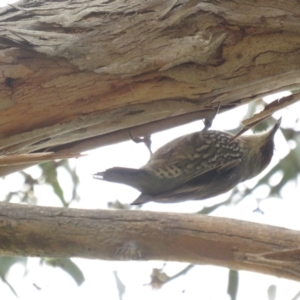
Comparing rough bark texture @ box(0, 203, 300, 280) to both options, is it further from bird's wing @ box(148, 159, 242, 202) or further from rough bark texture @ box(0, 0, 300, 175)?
bird's wing @ box(148, 159, 242, 202)

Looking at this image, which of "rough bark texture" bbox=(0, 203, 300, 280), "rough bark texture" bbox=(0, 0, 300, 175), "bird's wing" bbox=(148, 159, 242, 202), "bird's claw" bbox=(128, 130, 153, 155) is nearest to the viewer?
"rough bark texture" bbox=(0, 203, 300, 280)

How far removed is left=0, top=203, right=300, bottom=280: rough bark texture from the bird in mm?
664

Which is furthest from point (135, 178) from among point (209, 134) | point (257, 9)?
point (257, 9)

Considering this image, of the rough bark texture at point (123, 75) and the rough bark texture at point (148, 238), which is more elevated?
the rough bark texture at point (123, 75)

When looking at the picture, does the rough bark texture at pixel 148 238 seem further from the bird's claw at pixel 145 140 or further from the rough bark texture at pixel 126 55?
the bird's claw at pixel 145 140

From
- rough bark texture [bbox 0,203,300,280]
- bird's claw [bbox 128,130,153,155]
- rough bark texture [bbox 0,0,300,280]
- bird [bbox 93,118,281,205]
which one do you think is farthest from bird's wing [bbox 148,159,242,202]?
rough bark texture [bbox 0,203,300,280]

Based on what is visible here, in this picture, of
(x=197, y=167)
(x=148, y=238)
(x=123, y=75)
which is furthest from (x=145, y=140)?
(x=148, y=238)

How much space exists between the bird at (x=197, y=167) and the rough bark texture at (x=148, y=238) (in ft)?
A: 2.18

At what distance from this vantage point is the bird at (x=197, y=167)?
256 centimetres

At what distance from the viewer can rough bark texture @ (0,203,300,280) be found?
1688mm

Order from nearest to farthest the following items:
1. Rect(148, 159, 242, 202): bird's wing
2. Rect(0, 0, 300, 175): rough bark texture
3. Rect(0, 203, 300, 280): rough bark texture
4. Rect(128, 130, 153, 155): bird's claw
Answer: Rect(0, 203, 300, 280): rough bark texture < Rect(0, 0, 300, 175): rough bark texture < Rect(128, 130, 153, 155): bird's claw < Rect(148, 159, 242, 202): bird's wing

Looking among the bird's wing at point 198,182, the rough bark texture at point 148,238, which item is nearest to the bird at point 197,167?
the bird's wing at point 198,182

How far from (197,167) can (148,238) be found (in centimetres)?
95

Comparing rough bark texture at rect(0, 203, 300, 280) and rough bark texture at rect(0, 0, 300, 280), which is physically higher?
rough bark texture at rect(0, 0, 300, 280)
